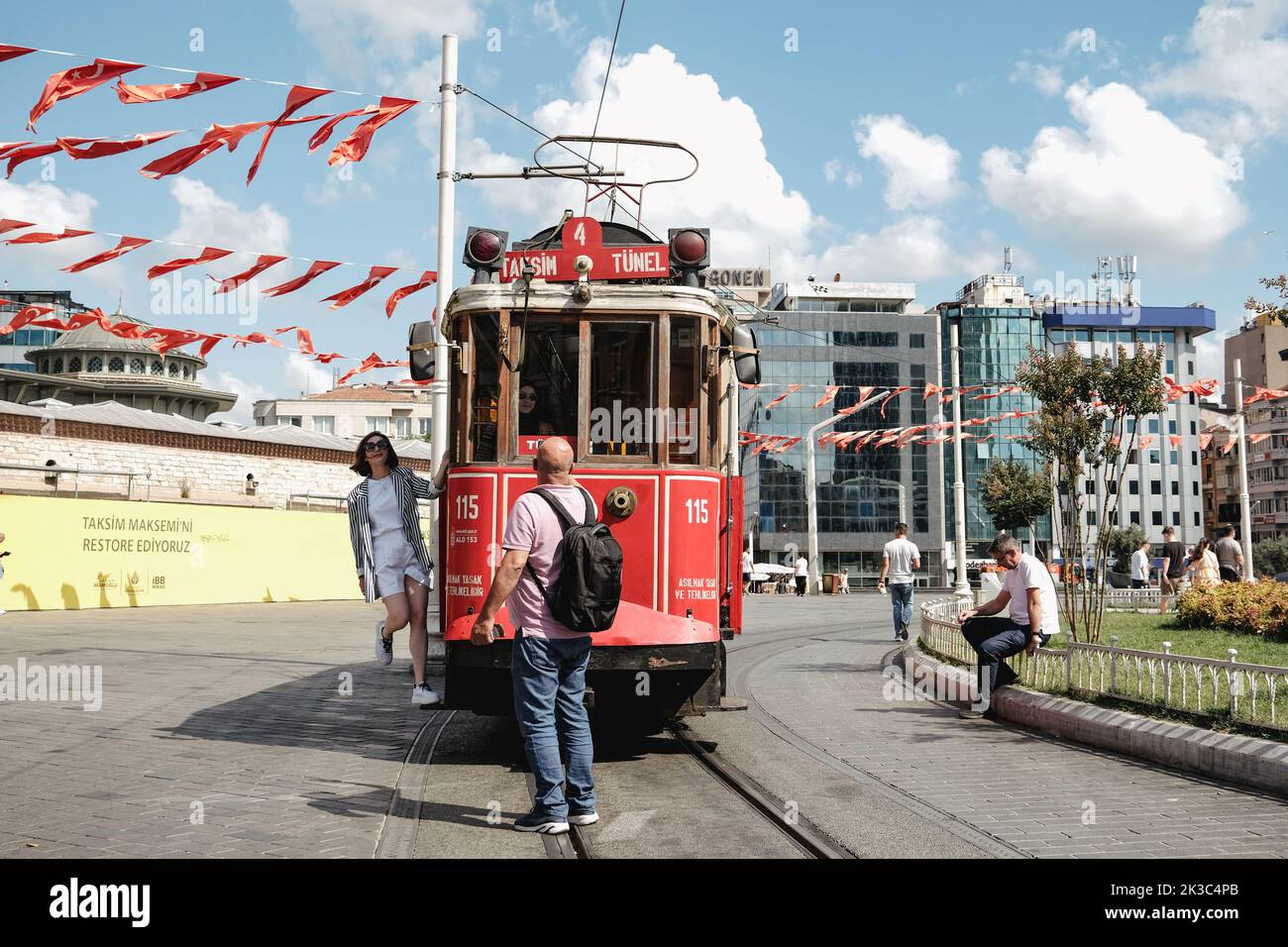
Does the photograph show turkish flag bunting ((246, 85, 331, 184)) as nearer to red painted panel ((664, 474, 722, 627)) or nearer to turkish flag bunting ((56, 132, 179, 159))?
turkish flag bunting ((56, 132, 179, 159))

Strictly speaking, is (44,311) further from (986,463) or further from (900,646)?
(986,463)

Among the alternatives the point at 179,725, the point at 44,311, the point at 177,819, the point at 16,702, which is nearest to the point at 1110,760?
the point at 177,819

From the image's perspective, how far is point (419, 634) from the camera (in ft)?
26.2

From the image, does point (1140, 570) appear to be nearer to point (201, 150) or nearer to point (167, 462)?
point (201, 150)

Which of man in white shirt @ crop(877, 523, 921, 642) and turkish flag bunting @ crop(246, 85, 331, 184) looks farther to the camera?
man in white shirt @ crop(877, 523, 921, 642)

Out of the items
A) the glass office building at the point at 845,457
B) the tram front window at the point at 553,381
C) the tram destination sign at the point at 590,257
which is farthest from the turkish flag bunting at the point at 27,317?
the glass office building at the point at 845,457

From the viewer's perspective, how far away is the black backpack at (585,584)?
537cm

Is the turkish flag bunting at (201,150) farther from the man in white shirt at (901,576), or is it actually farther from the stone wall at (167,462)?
the stone wall at (167,462)

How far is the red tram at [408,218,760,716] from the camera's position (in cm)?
730

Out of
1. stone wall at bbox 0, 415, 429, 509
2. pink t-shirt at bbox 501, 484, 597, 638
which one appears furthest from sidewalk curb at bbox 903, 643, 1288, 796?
stone wall at bbox 0, 415, 429, 509

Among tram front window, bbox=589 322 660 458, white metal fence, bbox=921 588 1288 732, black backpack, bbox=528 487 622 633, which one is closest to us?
black backpack, bbox=528 487 622 633

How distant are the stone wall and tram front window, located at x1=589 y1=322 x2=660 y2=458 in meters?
21.3

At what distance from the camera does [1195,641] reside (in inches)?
509

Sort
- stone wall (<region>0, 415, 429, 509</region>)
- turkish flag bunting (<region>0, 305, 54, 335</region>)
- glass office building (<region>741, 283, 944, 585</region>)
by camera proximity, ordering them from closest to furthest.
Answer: turkish flag bunting (<region>0, 305, 54, 335</region>) < stone wall (<region>0, 415, 429, 509</region>) < glass office building (<region>741, 283, 944, 585</region>)
